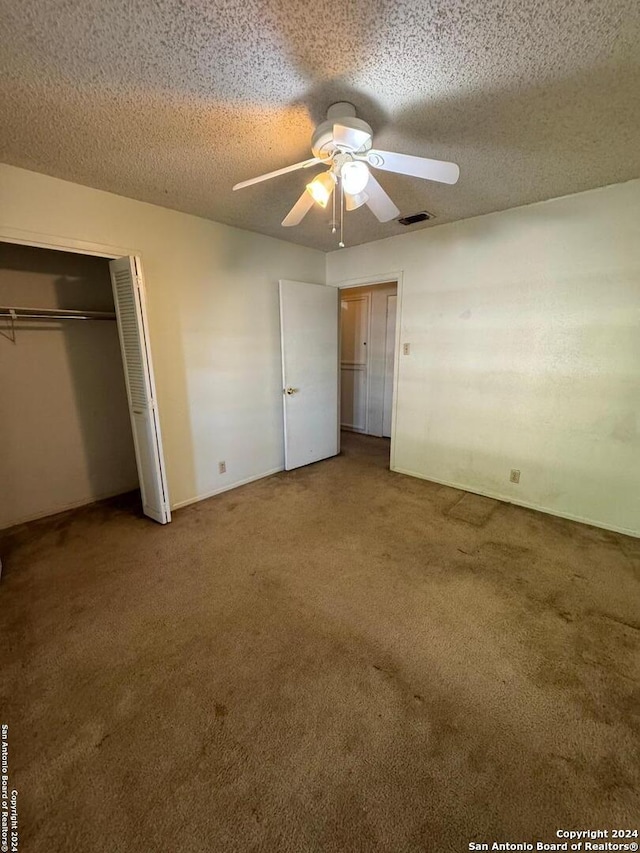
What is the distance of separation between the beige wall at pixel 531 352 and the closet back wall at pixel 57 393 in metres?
2.80

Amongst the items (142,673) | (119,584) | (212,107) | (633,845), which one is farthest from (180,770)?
(212,107)

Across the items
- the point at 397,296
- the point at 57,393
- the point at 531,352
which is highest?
the point at 397,296

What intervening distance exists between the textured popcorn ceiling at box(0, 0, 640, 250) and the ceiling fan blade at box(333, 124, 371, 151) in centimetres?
21

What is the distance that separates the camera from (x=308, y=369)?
3.81m

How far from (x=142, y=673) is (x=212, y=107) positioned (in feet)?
8.37

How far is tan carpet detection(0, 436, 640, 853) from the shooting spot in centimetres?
106

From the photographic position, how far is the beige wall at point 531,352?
245cm

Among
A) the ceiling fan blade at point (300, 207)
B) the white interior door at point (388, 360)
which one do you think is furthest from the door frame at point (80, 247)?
the white interior door at point (388, 360)

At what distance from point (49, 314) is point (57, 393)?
65 centimetres

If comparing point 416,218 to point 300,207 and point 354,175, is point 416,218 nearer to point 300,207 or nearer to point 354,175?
point 300,207

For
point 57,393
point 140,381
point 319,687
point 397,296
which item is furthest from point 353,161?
point 57,393

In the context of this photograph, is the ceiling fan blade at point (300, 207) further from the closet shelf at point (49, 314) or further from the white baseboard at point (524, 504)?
the white baseboard at point (524, 504)

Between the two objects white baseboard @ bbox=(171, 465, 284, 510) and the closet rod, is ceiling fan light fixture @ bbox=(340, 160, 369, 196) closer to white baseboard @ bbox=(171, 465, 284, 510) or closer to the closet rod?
the closet rod

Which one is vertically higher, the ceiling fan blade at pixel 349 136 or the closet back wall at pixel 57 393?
the ceiling fan blade at pixel 349 136
